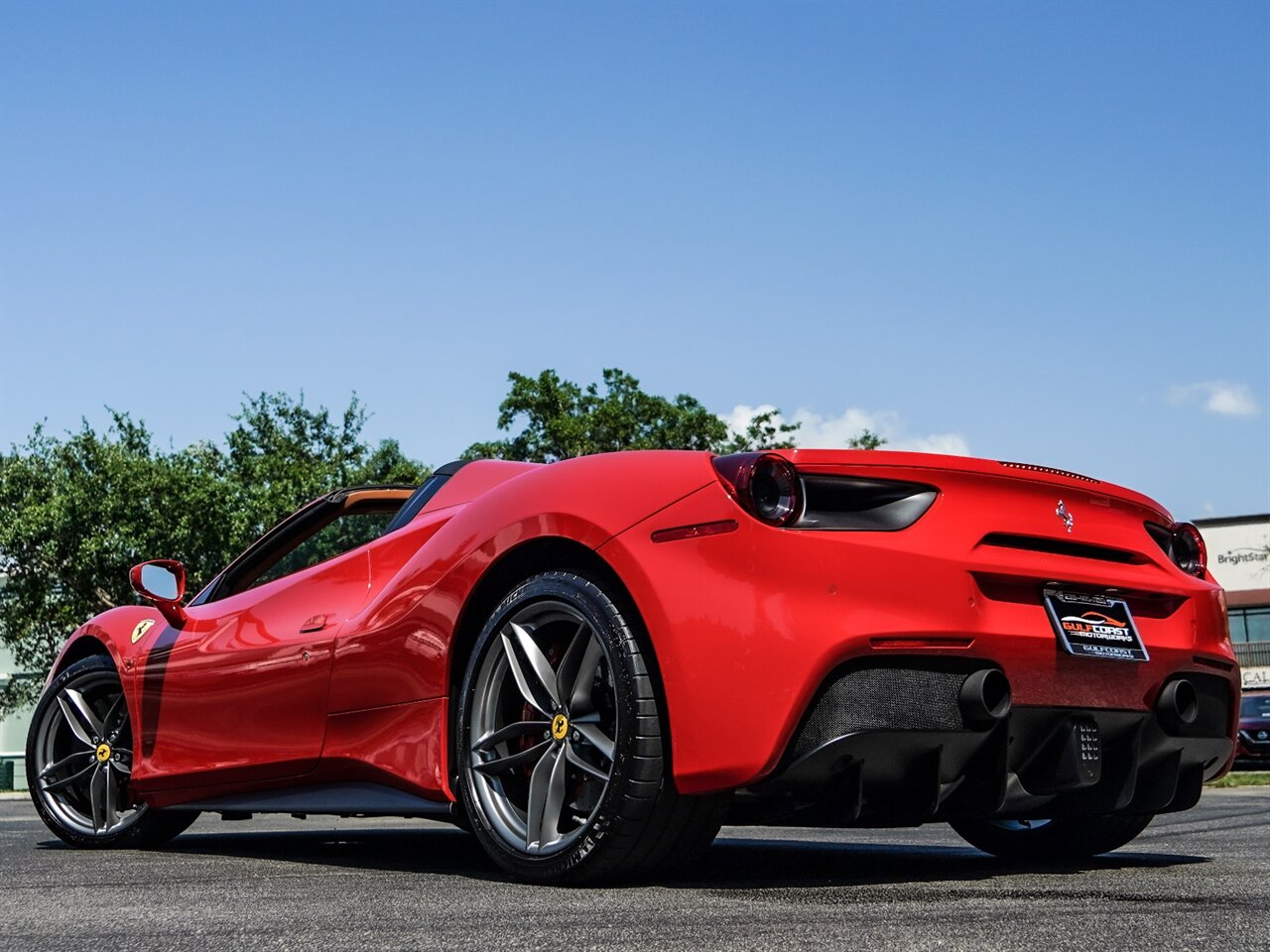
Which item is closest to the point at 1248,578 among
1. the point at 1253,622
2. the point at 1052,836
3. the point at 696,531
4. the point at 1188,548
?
the point at 1253,622

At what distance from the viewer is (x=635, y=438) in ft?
131

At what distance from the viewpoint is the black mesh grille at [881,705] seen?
3346 millimetres

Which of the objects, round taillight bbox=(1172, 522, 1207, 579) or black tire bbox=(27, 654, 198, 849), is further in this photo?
black tire bbox=(27, 654, 198, 849)

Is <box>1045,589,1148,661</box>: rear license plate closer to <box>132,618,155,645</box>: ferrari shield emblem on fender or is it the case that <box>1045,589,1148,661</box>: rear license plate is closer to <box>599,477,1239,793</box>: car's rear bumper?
<box>599,477,1239,793</box>: car's rear bumper

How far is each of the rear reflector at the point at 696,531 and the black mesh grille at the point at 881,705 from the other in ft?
1.45

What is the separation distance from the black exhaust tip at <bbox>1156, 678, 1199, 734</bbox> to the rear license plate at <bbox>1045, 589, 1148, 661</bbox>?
0.13 meters

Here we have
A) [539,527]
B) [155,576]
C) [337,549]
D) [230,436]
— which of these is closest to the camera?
[539,527]

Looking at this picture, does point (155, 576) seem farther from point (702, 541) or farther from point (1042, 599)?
point (1042, 599)

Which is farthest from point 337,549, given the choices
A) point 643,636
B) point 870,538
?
point 870,538

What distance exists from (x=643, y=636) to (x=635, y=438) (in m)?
36.4

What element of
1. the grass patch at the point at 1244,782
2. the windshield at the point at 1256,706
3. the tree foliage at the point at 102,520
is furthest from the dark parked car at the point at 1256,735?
the tree foliage at the point at 102,520

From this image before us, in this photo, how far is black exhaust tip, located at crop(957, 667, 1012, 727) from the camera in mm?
3451

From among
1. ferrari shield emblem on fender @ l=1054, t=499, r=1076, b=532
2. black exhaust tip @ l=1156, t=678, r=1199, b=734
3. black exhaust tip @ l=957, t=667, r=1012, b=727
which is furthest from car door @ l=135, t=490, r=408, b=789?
black exhaust tip @ l=1156, t=678, r=1199, b=734

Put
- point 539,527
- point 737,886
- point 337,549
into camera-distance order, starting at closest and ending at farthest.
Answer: point 737,886 → point 539,527 → point 337,549
